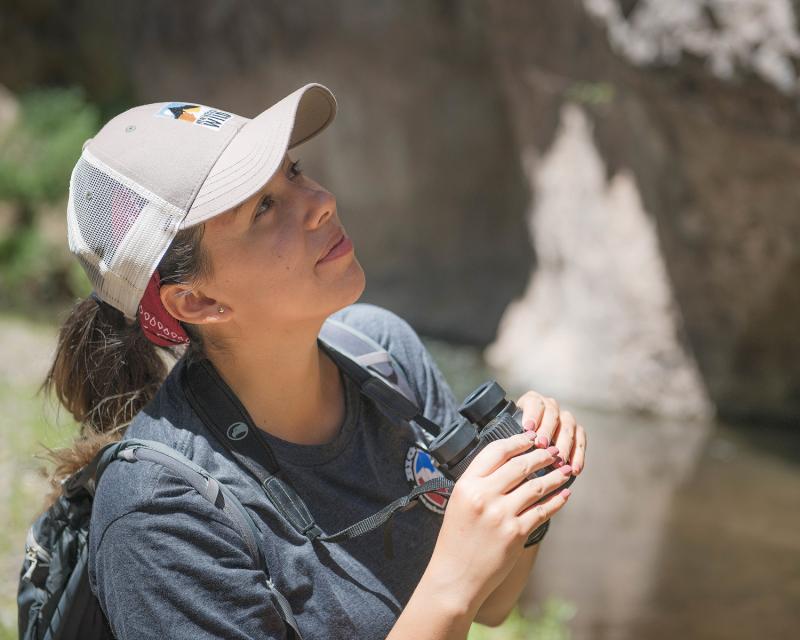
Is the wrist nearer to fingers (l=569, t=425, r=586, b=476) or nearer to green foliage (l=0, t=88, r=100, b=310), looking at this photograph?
fingers (l=569, t=425, r=586, b=476)

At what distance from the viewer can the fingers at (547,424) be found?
141 cm

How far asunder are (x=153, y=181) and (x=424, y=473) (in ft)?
1.90

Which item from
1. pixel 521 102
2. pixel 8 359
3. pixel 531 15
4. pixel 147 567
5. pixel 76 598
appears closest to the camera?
pixel 147 567

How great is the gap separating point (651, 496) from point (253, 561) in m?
4.56

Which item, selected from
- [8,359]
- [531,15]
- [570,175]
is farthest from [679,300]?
[8,359]

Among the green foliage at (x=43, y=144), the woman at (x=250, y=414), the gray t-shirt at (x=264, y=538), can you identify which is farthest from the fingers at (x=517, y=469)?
the green foliage at (x=43, y=144)

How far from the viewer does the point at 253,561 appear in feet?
4.32

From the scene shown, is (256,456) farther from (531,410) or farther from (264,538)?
(531,410)

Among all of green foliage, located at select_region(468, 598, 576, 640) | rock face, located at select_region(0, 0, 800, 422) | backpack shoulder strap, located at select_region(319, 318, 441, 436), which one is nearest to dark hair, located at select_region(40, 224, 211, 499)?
backpack shoulder strap, located at select_region(319, 318, 441, 436)

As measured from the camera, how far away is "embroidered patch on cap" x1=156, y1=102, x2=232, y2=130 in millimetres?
1443

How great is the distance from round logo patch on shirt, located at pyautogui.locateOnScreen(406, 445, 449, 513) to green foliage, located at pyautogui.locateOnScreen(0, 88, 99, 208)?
27.2ft

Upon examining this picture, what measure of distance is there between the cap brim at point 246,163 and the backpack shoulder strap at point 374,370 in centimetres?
35

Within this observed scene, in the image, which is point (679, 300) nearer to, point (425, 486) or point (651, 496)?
point (651, 496)

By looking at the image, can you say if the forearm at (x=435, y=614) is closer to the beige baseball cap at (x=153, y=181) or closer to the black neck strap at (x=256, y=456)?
the black neck strap at (x=256, y=456)
